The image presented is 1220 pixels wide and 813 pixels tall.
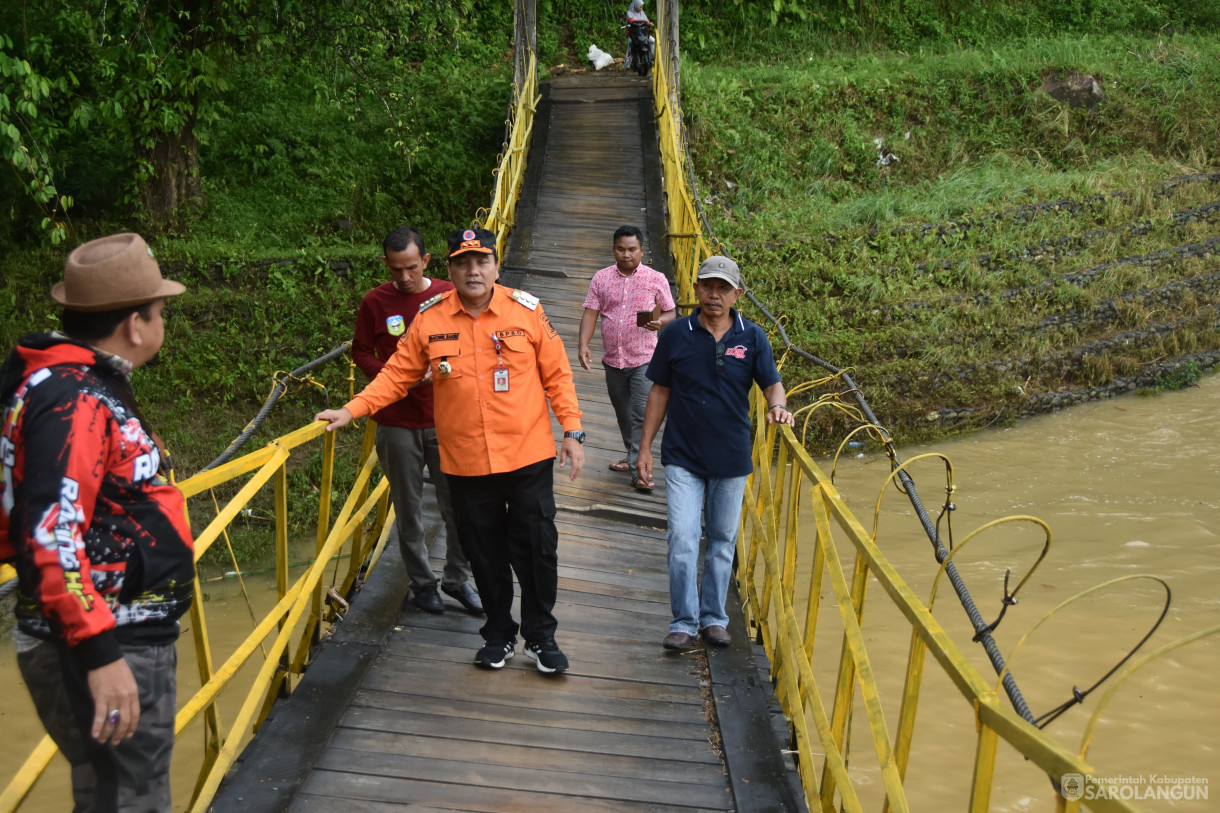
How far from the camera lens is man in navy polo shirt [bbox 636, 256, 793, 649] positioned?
3.83 meters

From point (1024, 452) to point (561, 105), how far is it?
25.5 ft

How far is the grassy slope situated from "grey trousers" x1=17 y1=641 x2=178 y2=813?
8.54 m

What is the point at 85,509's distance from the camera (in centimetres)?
189

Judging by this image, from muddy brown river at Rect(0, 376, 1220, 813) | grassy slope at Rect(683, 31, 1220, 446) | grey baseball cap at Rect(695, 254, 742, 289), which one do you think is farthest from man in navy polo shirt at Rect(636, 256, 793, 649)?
grassy slope at Rect(683, 31, 1220, 446)

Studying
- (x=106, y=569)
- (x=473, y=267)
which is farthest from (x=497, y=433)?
(x=106, y=569)

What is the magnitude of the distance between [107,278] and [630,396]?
3920mm

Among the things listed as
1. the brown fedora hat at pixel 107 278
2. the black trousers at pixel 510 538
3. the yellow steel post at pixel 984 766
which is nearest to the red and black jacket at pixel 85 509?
the brown fedora hat at pixel 107 278

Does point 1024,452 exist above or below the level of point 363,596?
below

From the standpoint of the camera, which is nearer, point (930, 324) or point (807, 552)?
point (807, 552)

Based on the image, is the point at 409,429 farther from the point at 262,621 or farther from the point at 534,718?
the point at 534,718

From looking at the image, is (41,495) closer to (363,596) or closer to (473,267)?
(473,267)

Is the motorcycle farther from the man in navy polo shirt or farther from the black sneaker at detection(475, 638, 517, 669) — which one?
the black sneaker at detection(475, 638, 517, 669)

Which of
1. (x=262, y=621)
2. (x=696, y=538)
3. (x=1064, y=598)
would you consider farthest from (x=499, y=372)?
(x=1064, y=598)

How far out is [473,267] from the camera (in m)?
3.53
